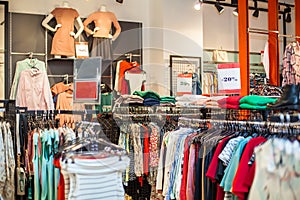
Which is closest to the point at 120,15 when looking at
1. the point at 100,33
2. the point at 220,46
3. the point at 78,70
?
the point at 100,33

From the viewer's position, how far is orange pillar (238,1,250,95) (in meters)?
3.62

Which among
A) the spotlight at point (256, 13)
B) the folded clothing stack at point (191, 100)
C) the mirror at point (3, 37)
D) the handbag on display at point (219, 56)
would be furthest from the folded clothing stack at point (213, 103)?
the handbag on display at point (219, 56)

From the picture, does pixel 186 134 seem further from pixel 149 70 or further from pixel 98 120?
pixel 149 70

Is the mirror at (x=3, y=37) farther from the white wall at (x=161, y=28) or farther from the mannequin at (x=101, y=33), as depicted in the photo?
the white wall at (x=161, y=28)

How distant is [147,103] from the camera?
372 centimetres

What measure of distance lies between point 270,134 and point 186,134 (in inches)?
32.4

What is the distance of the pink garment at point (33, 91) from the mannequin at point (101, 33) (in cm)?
109

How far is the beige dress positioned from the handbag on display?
7.86ft

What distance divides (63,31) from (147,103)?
255 centimetres

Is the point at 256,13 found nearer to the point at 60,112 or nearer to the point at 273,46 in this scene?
the point at 273,46

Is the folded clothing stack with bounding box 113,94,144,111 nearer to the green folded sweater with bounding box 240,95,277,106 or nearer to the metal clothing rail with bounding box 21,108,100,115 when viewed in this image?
the metal clothing rail with bounding box 21,108,100,115

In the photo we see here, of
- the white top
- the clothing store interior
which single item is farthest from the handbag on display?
the white top

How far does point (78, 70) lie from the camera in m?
3.07

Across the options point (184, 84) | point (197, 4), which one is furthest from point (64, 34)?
point (197, 4)
